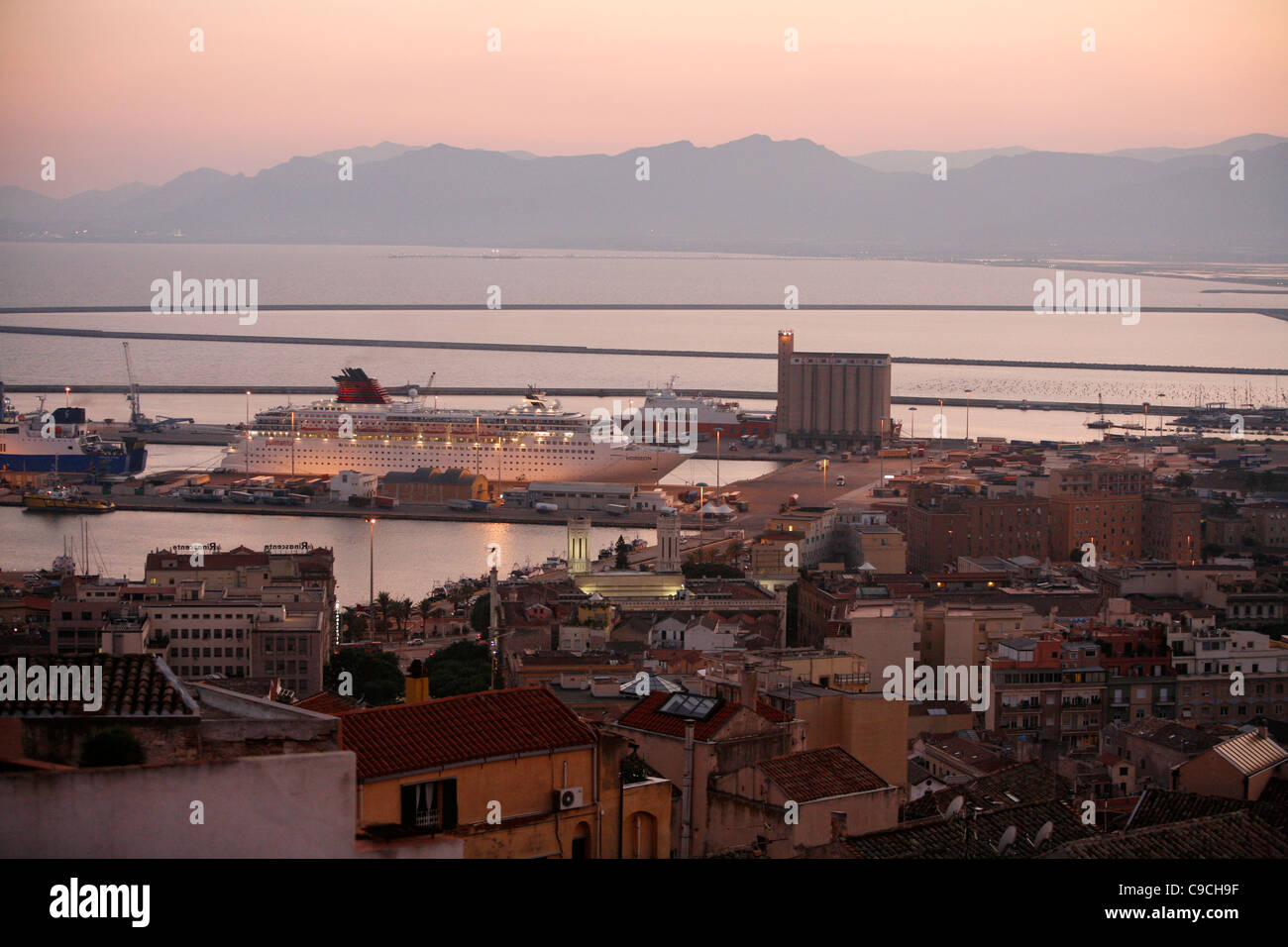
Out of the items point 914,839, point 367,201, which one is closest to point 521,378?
point 914,839

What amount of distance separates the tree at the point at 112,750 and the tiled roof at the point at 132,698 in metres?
0.05

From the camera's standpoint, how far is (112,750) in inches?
63.5

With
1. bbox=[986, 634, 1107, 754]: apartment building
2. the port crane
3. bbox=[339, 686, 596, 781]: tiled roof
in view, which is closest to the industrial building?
the port crane

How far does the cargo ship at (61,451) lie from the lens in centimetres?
2270

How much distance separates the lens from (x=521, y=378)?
37.0 meters

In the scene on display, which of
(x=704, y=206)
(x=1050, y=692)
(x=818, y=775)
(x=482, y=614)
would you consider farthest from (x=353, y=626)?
(x=704, y=206)

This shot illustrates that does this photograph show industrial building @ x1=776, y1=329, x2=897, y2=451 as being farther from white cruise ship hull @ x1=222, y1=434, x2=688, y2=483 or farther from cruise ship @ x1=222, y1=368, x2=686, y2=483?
white cruise ship hull @ x1=222, y1=434, x2=688, y2=483

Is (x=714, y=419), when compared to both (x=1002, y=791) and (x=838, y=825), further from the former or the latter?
(x=838, y=825)

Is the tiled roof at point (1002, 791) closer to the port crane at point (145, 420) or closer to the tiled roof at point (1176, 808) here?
the tiled roof at point (1176, 808)

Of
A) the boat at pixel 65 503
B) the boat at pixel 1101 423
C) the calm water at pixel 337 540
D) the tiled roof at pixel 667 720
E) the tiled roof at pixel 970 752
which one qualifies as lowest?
the calm water at pixel 337 540

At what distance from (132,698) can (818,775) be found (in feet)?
5.57

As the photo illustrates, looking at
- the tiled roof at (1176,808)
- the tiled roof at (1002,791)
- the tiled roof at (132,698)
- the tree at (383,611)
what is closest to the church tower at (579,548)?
the tree at (383,611)
